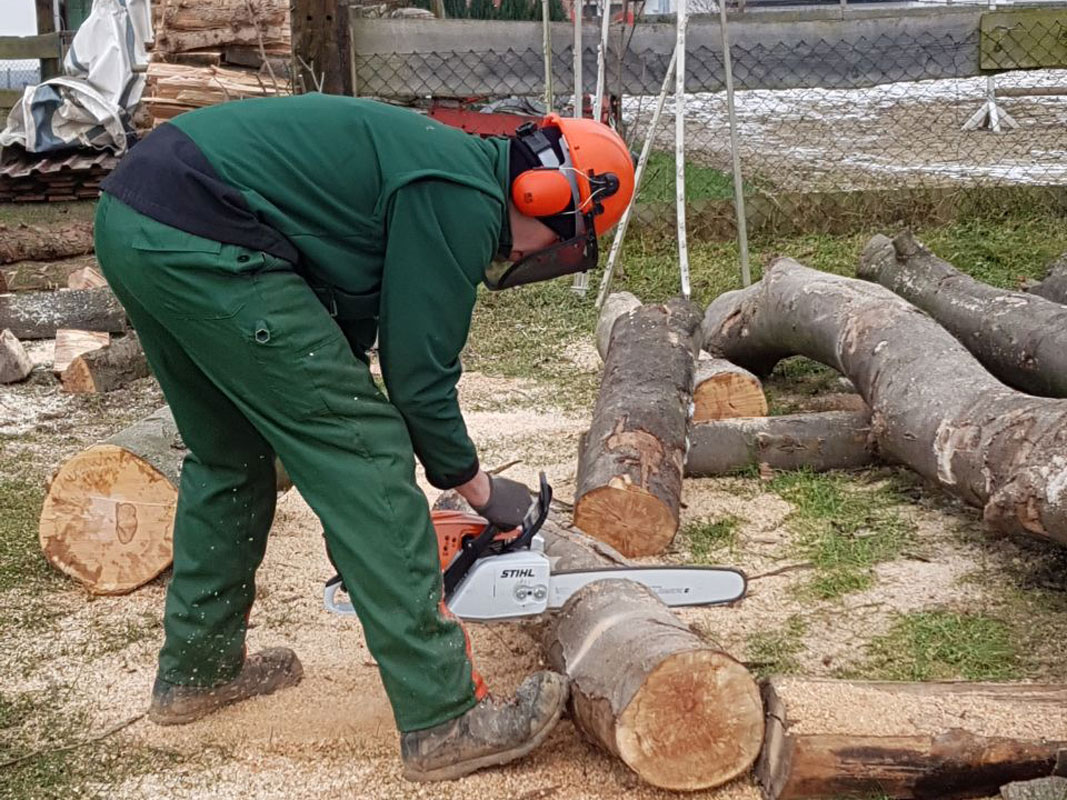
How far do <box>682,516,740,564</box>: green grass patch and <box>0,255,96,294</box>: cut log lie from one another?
552cm

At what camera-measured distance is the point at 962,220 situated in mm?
7672

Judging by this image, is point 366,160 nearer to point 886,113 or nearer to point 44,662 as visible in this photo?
point 44,662

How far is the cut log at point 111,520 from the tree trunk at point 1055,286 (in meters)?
3.93

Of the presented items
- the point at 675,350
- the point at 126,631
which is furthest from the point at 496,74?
the point at 126,631

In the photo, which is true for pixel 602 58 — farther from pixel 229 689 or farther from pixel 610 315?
pixel 229 689

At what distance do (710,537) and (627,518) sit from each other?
37 centimetres

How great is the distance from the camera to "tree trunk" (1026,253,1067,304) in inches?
217

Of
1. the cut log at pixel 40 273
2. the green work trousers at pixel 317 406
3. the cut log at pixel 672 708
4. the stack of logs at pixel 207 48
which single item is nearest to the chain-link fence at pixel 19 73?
the cut log at pixel 40 273

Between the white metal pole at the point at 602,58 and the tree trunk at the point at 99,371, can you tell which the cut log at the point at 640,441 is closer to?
the white metal pole at the point at 602,58

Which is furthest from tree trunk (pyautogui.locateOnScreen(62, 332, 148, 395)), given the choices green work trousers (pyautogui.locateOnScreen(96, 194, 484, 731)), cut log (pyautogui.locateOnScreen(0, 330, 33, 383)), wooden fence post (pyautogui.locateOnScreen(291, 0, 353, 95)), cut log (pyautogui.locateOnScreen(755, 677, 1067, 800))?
cut log (pyautogui.locateOnScreen(755, 677, 1067, 800))

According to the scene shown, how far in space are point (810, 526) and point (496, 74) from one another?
191 inches

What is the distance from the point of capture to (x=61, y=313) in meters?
6.95

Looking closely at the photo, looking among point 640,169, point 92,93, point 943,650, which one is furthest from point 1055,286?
point 92,93

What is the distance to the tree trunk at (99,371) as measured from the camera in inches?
235
